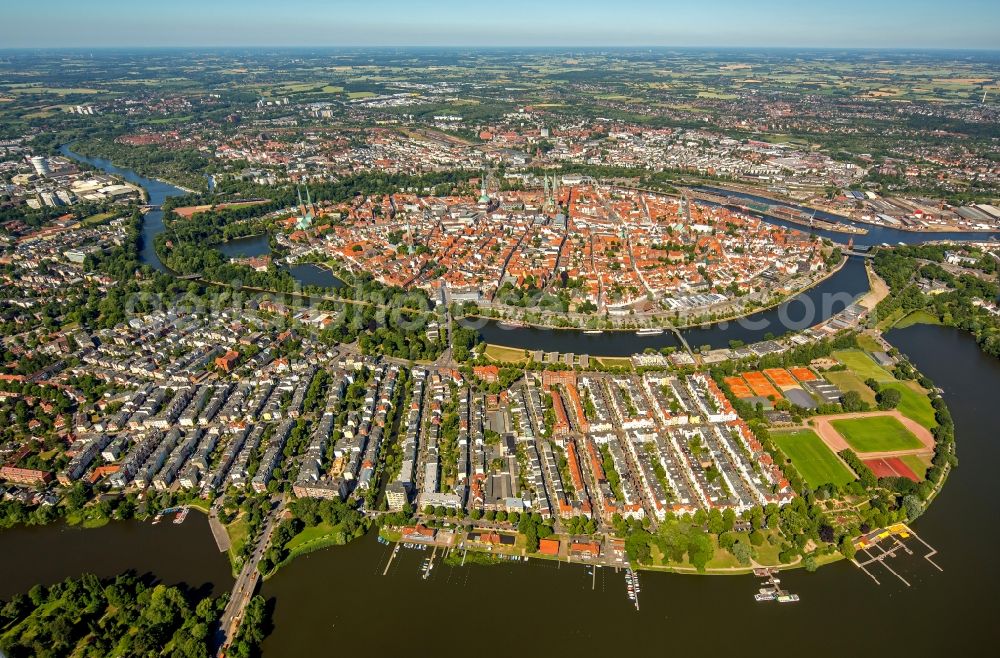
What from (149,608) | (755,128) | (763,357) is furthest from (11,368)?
(755,128)

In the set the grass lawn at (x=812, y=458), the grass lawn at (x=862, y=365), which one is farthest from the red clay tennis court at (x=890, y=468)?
the grass lawn at (x=862, y=365)

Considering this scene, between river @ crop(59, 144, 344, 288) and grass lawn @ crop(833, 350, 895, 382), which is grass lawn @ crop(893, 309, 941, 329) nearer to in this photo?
grass lawn @ crop(833, 350, 895, 382)

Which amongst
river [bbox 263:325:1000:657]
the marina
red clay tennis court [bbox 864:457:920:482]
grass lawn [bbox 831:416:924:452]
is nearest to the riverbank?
grass lawn [bbox 831:416:924:452]

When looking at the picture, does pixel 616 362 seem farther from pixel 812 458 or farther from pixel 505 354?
pixel 812 458

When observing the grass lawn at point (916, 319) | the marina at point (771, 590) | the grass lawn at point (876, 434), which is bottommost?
the marina at point (771, 590)

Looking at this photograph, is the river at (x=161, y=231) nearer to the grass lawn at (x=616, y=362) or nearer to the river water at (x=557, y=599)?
the grass lawn at (x=616, y=362)

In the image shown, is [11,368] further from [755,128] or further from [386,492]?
[755,128]

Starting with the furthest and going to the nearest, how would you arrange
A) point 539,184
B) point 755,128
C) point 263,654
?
point 755,128 → point 539,184 → point 263,654
